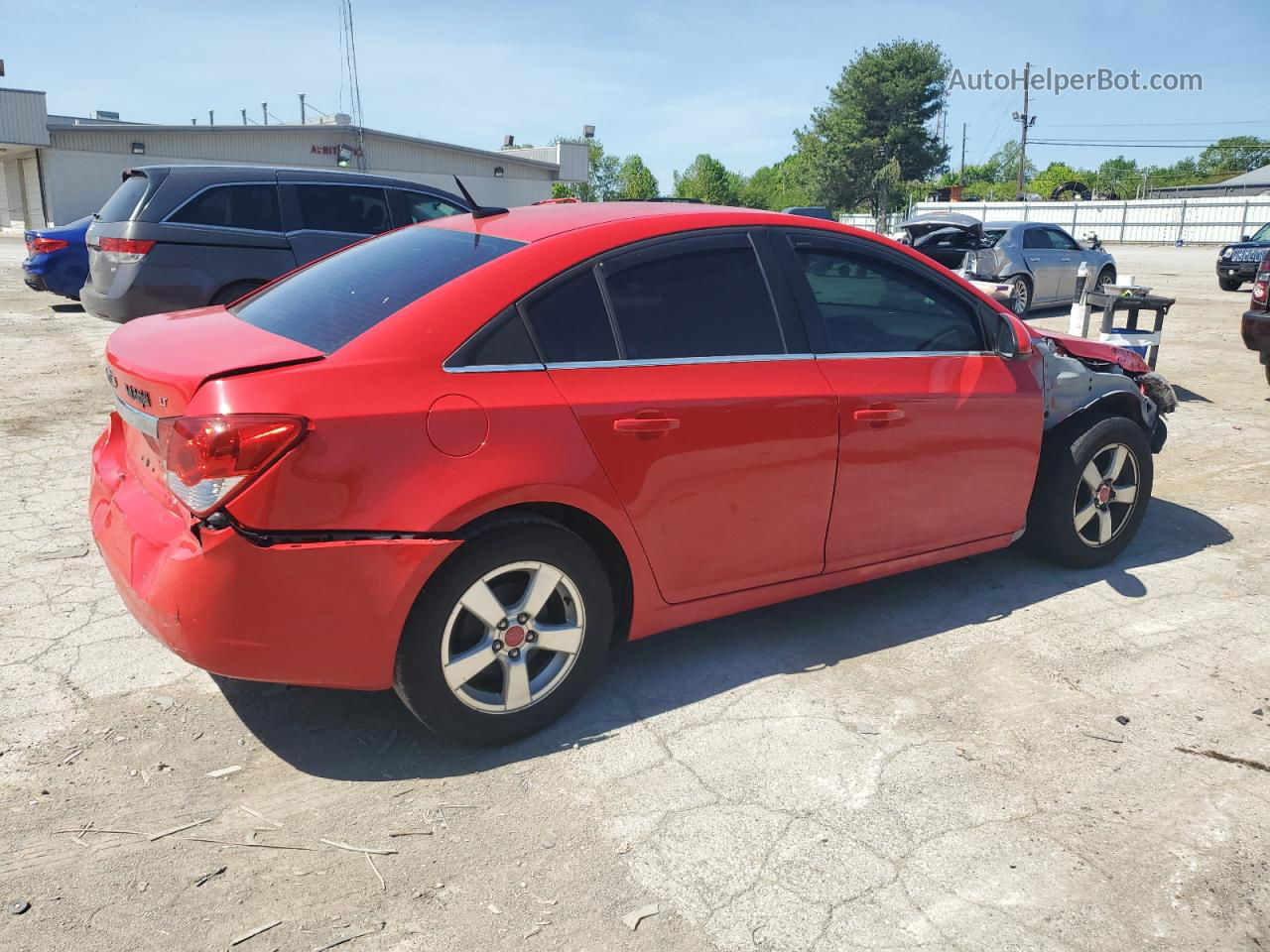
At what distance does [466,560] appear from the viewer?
2.90m

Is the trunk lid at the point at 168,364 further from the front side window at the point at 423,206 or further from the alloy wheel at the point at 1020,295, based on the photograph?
the alloy wheel at the point at 1020,295

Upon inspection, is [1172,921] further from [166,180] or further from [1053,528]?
[166,180]

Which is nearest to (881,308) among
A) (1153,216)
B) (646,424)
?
(646,424)

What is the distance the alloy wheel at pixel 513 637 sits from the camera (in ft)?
9.77

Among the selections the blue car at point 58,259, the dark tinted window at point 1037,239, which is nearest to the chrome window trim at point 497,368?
the blue car at point 58,259

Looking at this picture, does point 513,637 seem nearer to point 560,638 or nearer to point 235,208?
point 560,638

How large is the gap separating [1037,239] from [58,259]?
1342 centimetres

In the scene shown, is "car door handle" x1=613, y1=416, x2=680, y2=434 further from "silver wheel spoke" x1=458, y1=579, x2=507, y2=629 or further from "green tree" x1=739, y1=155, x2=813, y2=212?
"green tree" x1=739, y1=155, x2=813, y2=212

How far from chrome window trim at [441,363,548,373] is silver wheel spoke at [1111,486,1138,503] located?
3.04 metres

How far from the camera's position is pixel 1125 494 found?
4.75m

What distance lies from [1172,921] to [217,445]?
2.67 metres

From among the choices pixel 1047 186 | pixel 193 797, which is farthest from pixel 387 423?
pixel 1047 186

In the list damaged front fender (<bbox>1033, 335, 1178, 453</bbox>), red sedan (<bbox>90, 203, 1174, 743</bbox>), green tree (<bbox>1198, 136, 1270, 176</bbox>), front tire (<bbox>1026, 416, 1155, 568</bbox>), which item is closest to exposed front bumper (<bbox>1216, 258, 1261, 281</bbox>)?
damaged front fender (<bbox>1033, 335, 1178, 453</bbox>)

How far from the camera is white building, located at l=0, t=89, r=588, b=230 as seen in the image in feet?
118
